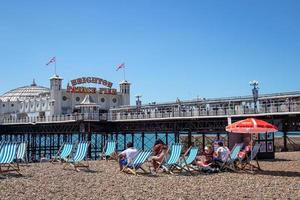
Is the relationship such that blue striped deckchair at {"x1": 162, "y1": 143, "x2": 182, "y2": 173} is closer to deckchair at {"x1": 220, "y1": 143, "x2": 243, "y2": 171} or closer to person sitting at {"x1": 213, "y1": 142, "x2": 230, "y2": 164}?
person sitting at {"x1": 213, "y1": 142, "x2": 230, "y2": 164}

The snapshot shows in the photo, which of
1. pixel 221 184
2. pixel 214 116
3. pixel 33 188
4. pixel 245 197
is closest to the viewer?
pixel 245 197

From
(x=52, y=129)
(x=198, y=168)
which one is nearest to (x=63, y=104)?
(x=52, y=129)

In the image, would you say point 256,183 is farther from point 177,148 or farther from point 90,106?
point 90,106

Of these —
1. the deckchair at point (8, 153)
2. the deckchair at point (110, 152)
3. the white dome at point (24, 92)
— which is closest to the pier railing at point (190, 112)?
A: the deckchair at point (110, 152)

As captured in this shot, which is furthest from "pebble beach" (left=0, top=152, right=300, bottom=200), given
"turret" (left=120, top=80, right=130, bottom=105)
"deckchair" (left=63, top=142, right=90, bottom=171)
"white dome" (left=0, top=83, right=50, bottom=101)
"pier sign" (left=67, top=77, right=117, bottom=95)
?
"white dome" (left=0, top=83, right=50, bottom=101)

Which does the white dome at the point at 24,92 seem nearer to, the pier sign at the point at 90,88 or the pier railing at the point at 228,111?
the pier sign at the point at 90,88

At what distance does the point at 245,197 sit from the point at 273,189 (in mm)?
1335

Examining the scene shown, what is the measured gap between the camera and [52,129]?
53375 millimetres

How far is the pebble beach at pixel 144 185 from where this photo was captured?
8984 millimetres

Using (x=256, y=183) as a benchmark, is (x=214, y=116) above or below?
above

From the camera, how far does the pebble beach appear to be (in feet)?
29.5

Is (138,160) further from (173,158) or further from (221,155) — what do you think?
(221,155)

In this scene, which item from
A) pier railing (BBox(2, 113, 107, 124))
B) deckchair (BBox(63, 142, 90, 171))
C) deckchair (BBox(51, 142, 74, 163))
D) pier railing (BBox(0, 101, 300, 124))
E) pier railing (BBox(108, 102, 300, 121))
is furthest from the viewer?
pier railing (BBox(2, 113, 107, 124))

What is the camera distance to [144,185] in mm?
10438
